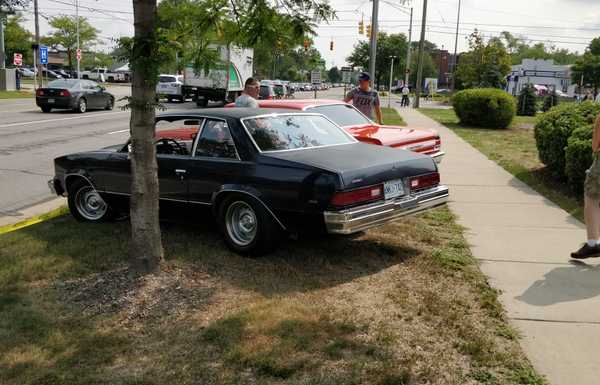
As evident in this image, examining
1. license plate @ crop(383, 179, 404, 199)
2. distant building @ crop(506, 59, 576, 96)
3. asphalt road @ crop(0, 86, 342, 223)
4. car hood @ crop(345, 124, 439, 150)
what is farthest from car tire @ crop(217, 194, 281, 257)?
distant building @ crop(506, 59, 576, 96)

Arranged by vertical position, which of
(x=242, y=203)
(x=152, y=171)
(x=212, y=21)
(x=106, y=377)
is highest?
(x=212, y=21)

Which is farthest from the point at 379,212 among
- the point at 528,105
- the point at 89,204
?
the point at 528,105

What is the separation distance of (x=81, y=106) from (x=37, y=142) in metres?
10.5

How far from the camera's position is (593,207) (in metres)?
6.03

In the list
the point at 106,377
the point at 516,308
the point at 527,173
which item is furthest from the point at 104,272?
the point at 527,173

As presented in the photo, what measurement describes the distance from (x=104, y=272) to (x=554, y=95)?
33.2m

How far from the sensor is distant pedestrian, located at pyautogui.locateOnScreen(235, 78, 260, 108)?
31.0ft

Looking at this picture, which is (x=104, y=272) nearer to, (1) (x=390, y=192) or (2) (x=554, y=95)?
(1) (x=390, y=192)

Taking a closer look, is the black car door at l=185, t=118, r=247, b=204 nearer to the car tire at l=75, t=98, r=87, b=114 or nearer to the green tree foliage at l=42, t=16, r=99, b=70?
the car tire at l=75, t=98, r=87, b=114

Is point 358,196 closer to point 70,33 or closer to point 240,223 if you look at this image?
point 240,223

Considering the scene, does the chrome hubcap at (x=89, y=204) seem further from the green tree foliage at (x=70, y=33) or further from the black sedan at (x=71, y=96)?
the green tree foliage at (x=70, y=33)

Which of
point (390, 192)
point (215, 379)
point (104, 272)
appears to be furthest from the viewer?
point (390, 192)

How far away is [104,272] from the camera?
5.43 meters

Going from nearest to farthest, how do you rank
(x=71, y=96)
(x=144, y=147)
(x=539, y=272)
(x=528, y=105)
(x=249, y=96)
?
(x=144, y=147), (x=539, y=272), (x=249, y=96), (x=71, y=96), (x=528, y=105)
